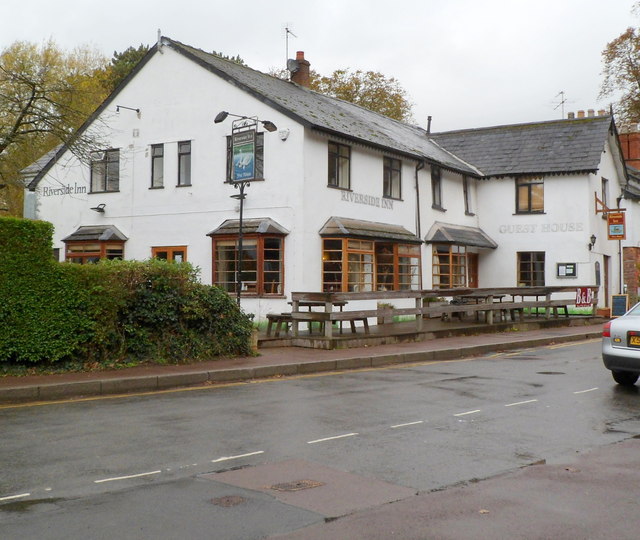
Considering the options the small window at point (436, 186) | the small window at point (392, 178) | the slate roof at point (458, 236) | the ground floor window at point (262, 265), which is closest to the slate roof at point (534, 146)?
the slate roof at point (458, 236)

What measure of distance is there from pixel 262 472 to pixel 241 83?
1833cm

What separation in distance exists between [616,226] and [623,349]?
2069 centimetres

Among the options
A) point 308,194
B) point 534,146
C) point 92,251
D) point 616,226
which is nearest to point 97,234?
point 92,251

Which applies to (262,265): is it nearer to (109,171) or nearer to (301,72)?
(109,171)

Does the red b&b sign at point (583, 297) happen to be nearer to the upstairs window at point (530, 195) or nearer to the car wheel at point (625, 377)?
the upstairs window at point (530, 195)

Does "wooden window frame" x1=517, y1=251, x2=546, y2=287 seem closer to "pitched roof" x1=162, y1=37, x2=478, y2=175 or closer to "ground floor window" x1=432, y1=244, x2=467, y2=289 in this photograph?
"ground floor window" x1=432, y1=244, x2=467, y2=289

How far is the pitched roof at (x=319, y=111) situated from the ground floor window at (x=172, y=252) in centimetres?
571

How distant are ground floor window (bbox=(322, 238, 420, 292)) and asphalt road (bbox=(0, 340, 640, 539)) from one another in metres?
10.2

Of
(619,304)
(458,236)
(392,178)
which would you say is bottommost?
(619,304)

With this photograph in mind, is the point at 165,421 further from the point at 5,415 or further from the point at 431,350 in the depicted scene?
the point at 431,350

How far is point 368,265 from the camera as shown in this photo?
2373 centimetres

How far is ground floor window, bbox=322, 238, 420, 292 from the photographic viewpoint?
22312 mm

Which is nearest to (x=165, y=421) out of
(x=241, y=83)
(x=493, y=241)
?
(x=241, y=83)

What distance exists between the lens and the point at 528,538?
4.65m
